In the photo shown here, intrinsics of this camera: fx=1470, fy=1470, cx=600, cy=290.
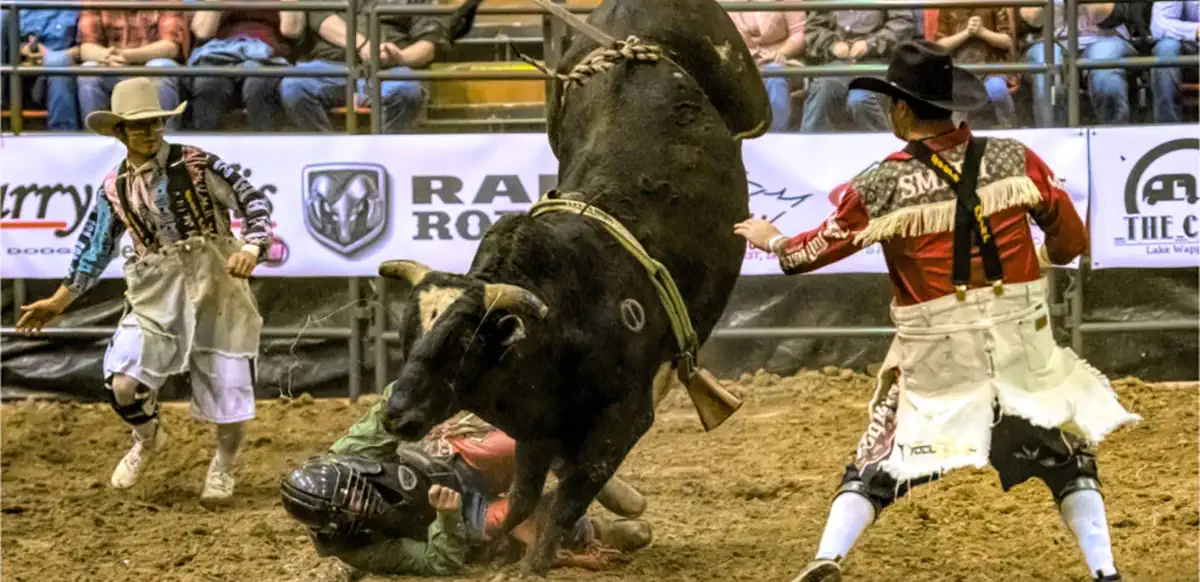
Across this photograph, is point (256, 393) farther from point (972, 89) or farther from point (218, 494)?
point (972, 89)

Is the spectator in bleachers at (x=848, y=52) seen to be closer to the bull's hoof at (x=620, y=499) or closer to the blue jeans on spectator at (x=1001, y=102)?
the blue jeans on spectator at (x=1001, y=102)

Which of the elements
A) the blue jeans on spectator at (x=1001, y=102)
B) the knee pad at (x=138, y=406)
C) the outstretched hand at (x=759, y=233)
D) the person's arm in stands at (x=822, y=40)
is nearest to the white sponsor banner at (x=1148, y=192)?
the blue jeans on spectator at (x=1001, y=102)

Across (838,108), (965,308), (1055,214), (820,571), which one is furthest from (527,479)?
(838,108)

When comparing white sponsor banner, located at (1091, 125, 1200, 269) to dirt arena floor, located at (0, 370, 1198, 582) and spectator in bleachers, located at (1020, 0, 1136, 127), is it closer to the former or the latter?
spectator in bleachers, located at (1020, 0, 1136, 127)

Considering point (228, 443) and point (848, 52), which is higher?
point (848, 52)

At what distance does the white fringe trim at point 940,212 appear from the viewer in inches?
142

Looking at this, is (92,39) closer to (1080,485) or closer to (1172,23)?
(1172,23)

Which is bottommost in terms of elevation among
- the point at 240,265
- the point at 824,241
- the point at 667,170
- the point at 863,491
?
the point at 863,491

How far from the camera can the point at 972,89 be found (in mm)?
3797

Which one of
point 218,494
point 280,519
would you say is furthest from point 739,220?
point 218,494

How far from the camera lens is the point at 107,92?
7.81 meters

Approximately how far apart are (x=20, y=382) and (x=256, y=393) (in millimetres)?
1302

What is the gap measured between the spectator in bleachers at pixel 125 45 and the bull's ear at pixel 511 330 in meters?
4.75

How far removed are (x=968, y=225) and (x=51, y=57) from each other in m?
5.85
